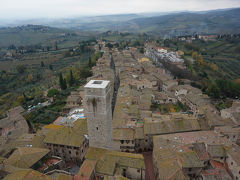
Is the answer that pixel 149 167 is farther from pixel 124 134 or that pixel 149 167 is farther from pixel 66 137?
pixel 66 137

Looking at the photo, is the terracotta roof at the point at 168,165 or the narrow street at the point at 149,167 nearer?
the terracotta roof at the point at 168,165

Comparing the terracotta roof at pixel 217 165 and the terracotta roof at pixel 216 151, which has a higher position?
the terracotta roof at pixel 216 151

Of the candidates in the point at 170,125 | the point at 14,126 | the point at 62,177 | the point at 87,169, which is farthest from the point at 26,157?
the point at 170,125

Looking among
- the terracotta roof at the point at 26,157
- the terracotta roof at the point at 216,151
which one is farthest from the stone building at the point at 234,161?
the terracotta roof at the point at 26,157

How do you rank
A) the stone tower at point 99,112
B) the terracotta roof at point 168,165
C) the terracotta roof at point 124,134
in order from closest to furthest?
the terracotta roof at point 168,165 < the stone tower at point 99,112 < the terracotta roof at point 124,134

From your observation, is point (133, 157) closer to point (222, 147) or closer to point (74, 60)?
point (222, 147)

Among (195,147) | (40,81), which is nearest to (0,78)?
(40,81)

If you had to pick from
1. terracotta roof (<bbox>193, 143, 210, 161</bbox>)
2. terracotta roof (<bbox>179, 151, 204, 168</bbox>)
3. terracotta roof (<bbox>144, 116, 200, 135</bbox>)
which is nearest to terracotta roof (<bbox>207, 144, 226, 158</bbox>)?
terracotta roof (<bbox>193, 143, 210, 161</bbox>)

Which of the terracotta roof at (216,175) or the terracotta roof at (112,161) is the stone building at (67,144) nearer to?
the terracotta roof at (112,161)
